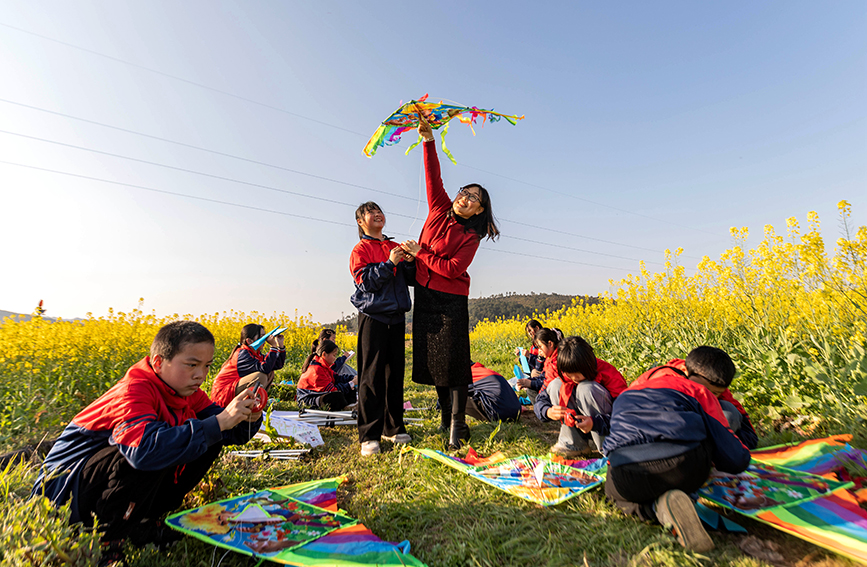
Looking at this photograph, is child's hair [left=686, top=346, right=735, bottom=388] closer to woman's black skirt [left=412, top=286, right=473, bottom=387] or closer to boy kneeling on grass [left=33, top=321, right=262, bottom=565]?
woman's black skirt [left=412, top=286, right=473, bottom=387]

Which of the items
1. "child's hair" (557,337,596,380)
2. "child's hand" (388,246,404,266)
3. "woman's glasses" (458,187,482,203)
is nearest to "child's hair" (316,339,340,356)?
"child's hand" (388,246,404,266)

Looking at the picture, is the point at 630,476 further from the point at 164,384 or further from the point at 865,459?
the point at 164,384

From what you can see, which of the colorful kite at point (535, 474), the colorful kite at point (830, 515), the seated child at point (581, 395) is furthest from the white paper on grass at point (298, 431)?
the colorful kite at point (830, 515)

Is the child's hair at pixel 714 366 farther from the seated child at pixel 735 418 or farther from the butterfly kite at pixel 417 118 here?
the butterfly kite at pixel 417 118

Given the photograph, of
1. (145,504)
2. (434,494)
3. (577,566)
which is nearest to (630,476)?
(577,566)

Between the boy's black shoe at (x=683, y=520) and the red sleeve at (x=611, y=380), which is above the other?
the red sleeve at (x=611, y=380)

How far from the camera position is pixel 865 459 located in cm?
206

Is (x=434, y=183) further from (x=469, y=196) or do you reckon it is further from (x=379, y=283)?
(x=379, y=283)

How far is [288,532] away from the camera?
68.5 inches

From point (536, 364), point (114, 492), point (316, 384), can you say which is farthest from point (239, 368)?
point (536, 364)

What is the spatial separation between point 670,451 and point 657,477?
0.13m

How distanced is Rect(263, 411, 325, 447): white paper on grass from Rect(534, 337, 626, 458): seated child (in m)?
1.88

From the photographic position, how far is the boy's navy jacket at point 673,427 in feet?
5.73

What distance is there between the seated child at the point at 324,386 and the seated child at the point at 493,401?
1651mm
